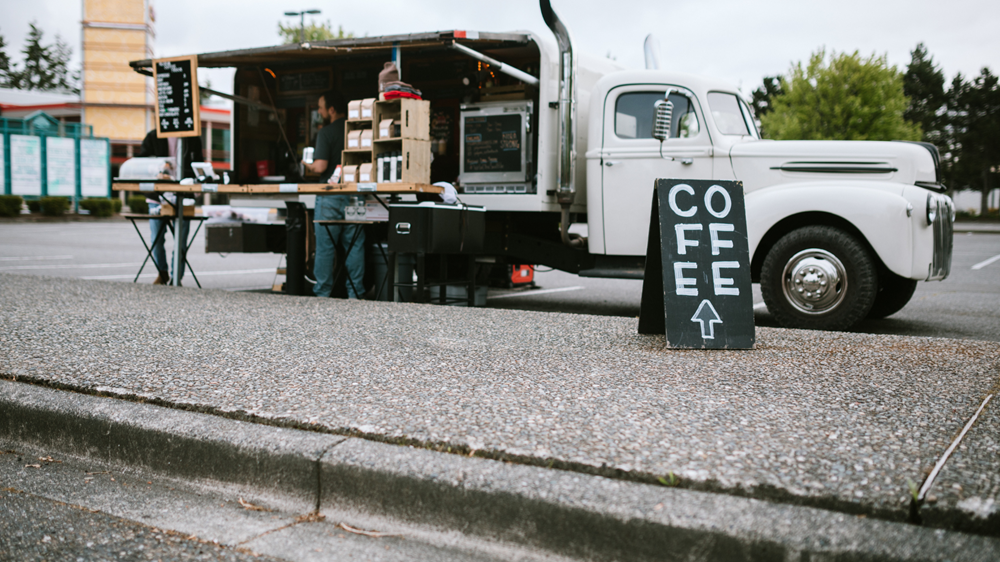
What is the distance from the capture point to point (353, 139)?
7.68 m

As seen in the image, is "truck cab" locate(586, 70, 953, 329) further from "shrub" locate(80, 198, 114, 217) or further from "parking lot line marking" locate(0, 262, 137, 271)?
"shrub" locate(80, 198, 114, 217)

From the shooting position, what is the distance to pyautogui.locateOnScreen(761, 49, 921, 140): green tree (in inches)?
1347

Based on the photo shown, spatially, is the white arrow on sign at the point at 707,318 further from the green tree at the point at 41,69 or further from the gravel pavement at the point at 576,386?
the green tree at the point at 41,69

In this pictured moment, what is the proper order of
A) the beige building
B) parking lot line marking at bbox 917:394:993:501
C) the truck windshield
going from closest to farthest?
parking lot line marking at bbox 917:394:993:501
the truck windshield
the beige building

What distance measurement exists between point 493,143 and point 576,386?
468cm

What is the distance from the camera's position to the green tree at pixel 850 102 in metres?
34.2

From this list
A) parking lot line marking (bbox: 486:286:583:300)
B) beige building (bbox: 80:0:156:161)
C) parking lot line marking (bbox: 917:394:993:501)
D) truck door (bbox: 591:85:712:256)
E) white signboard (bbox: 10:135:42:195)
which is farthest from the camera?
beige building (bbox: 80:0:156:161)

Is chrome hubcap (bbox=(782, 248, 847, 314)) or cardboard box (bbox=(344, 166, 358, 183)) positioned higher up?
cardboard box (bbox=(344, 166, 358, 183))

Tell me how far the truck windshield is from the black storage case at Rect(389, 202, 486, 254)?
257 centimetres

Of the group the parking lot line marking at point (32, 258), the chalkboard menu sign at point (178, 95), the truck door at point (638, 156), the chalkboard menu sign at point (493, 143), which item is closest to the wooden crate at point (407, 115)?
the chalkboard menu sign at point (493, 143)

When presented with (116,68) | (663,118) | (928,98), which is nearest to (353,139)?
(663,118)

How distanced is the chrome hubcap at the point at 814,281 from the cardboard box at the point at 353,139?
168 inches

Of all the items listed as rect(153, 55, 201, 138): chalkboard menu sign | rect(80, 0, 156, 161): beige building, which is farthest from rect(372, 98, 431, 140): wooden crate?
rect(80, 0, 156, 161): beige building

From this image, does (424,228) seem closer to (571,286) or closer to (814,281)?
(814,281)
